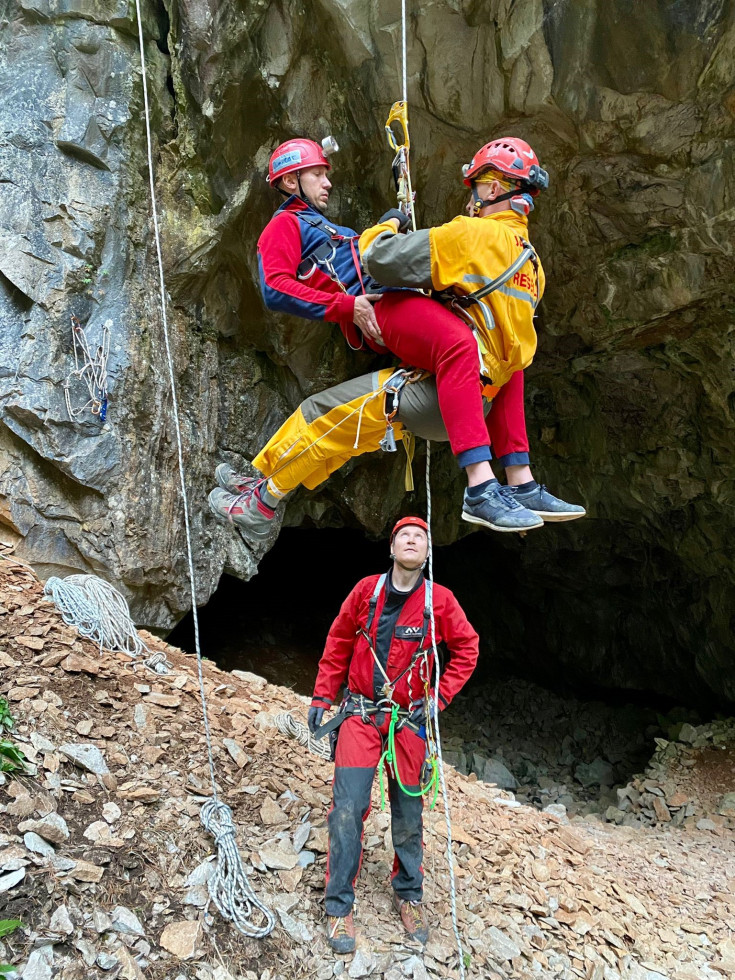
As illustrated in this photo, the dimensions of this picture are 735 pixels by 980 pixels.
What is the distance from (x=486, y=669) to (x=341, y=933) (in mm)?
10281

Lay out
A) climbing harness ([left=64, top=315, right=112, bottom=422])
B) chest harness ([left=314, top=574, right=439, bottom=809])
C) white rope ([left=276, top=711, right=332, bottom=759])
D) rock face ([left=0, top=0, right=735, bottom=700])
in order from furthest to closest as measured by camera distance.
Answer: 1. climbing harness ([left=64, top=315, right=112, bottom=422])
2. rock face ([left=0, top=0, right=735, bottom=700])
3. white rope ([left=276, top=711, right=332, bottom=759])
4. chest harness ([left=314, top=574, right=439, bottom=809])

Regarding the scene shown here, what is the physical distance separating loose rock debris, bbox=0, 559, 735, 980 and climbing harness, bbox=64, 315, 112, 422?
1.29 meters

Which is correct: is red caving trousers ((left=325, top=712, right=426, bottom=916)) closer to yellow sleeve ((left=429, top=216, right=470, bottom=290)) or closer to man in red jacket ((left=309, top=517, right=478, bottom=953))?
man in red jacket ((left=309, top=517, right=478, bottom=953))

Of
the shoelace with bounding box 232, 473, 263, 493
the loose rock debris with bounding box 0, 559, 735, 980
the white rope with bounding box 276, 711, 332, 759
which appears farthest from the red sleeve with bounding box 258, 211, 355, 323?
the white rope with bounding box 276, 711, 332, 759

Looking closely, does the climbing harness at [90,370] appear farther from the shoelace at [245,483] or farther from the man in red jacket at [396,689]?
the man in red jacket at [396,689]

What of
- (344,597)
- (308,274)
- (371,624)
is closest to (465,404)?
(308,274)

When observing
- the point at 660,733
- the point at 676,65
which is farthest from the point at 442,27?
the point at 660,733

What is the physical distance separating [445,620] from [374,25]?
419 cm

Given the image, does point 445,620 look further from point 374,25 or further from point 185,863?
point 374,25

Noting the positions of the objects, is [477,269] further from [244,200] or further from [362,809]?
[244,200]

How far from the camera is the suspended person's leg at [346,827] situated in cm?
312

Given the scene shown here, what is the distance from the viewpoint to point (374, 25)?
4926mm

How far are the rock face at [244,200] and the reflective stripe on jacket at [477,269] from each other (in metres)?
2.75

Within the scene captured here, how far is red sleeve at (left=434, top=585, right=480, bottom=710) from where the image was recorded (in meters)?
3.36
